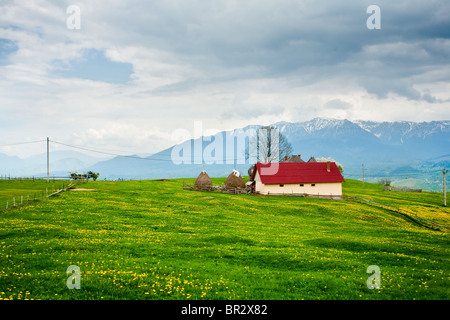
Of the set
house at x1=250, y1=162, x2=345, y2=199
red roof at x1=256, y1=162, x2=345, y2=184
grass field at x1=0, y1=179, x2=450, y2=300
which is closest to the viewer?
grass field at x1=0, y1=179, x2=450, y2=300

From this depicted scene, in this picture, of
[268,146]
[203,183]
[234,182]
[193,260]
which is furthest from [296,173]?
[193,260]

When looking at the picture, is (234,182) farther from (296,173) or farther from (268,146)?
(268,146)

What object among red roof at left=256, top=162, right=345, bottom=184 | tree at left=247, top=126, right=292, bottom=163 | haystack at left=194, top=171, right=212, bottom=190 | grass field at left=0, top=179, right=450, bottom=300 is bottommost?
grass field at left=0, top=179, right=450, bottom=300

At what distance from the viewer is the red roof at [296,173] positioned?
234 feet

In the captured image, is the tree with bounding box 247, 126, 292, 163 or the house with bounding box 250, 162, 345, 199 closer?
the house with bounding box 250, 162, 345, 199

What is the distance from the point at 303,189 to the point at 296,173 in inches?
180

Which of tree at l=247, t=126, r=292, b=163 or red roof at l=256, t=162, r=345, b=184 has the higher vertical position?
tree at l=247, t=126, r=292, b=163

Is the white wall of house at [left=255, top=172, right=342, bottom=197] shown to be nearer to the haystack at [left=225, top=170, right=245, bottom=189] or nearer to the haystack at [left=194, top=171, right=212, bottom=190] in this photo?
the haystack at [left=225, top=170, right=245, bottom=189]

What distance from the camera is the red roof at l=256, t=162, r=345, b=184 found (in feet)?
234

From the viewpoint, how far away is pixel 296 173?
243ft

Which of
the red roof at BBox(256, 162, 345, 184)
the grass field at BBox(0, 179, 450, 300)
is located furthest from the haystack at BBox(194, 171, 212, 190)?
the grass field at BBox(0, 179, 450, 300)
